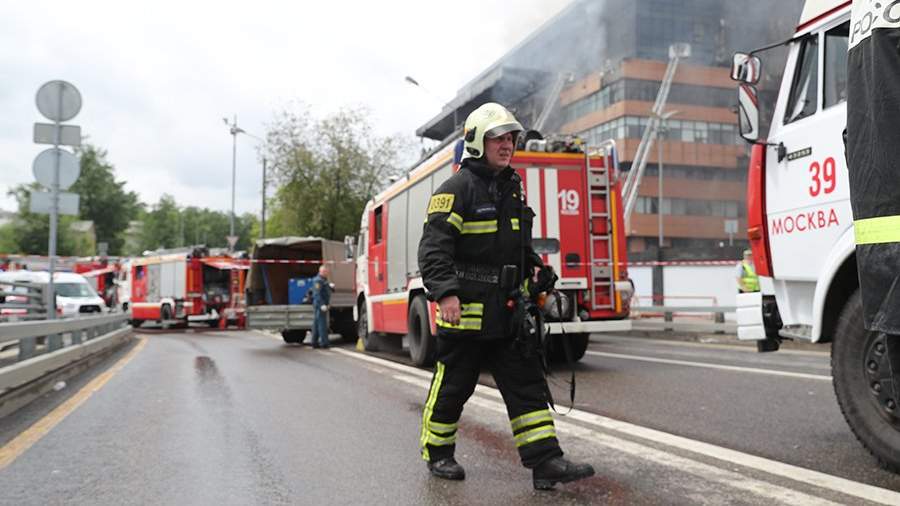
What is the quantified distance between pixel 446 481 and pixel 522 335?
819 mm

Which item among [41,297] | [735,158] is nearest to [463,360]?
[41,297]

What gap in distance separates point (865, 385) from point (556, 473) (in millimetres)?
1645

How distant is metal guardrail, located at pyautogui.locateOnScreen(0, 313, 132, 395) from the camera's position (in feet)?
21.3

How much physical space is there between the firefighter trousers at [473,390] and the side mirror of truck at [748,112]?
7.10 ft

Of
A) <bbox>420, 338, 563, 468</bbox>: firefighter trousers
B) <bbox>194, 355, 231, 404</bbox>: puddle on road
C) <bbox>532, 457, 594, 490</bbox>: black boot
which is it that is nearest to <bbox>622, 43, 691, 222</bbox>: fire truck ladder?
<bbox>194, 355, 231, 404</bbox>: puddle on road

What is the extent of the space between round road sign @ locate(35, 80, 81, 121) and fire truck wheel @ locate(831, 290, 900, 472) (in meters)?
9.76

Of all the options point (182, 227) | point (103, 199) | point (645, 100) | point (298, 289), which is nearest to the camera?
point (298, 289)

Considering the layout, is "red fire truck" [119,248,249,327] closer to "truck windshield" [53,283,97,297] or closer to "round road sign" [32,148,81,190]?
"truck windshield" [53,283,97,297]

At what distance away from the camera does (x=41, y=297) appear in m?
11.0

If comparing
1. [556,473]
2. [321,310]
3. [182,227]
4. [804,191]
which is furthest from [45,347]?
[182,227]

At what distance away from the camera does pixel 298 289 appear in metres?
Result: 16.8

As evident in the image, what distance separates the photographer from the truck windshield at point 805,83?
444cm

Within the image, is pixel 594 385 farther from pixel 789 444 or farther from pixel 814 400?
pixel 789 444

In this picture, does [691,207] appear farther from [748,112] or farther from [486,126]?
[486,126]
